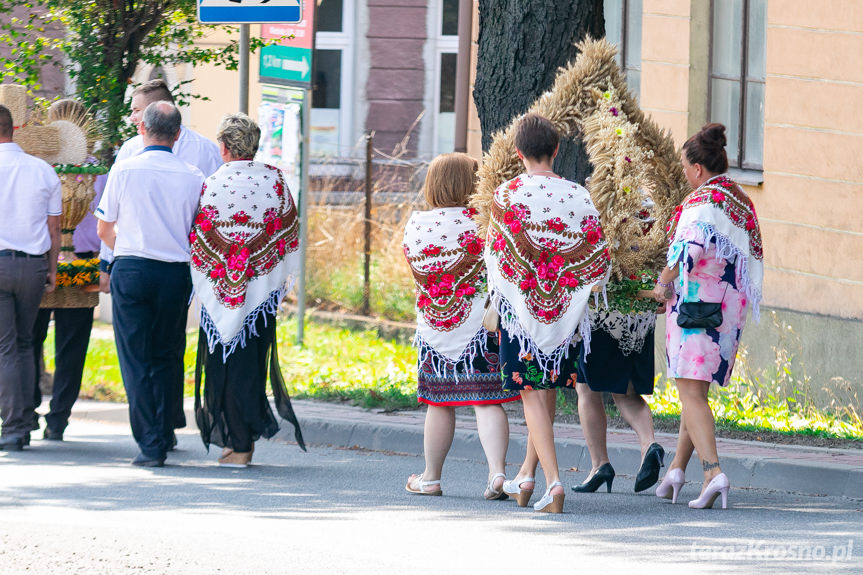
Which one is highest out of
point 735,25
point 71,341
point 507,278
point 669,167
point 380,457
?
point 735,25

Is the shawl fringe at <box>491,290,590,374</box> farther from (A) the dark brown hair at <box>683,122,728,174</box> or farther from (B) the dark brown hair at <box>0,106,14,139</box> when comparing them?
(B) the dark brown hair at <box>0,106,14,139</box>

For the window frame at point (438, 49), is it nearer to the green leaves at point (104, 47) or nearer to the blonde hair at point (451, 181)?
the green leaves at point (104, 47)

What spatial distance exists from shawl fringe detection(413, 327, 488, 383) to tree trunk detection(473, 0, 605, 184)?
9.59 ft

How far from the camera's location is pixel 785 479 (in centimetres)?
845

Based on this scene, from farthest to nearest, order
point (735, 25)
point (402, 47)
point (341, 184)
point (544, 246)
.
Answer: point (402, 47)
point (341, 184)
point (735, 25)
point (544, 246)

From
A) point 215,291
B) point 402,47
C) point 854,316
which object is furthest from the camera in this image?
point 402,47

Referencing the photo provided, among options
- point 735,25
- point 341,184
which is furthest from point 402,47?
point 735,25

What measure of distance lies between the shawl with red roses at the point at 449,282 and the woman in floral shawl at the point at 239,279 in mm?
1061

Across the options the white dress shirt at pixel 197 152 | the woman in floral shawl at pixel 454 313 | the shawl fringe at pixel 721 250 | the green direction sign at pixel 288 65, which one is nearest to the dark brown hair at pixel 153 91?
the white dress shirt at pixel 197 152

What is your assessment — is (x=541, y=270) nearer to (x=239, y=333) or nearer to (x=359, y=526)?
(x=359, y=526)

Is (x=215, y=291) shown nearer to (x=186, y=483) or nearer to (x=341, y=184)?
(x=186, y=483)

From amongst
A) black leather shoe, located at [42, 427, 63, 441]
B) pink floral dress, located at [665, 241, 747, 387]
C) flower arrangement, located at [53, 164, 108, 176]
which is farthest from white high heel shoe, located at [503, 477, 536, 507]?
flower arrangement, located at [53, 164, 108, 176]

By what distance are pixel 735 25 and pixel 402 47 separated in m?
9.24

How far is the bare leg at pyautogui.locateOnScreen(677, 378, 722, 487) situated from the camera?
7.68m
